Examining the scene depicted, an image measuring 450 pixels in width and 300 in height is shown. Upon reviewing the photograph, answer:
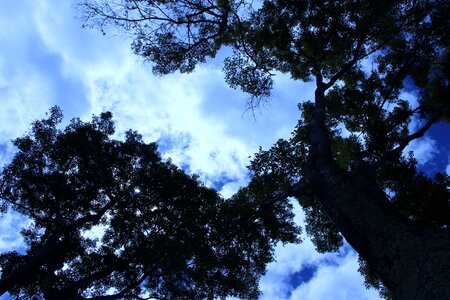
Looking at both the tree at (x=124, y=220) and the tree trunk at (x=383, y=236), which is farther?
the tree at (x=124, y=220)

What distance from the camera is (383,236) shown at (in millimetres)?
5934

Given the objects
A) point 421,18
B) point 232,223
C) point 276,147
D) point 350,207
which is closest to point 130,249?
point 232,223

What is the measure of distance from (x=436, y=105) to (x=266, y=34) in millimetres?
8557

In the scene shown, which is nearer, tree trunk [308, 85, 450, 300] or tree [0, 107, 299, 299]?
tree trunk [308, 85, 450, 300]

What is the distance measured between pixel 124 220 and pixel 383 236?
40.9 ft

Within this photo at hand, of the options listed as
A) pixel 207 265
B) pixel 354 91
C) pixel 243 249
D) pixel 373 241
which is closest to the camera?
pixel 373 241

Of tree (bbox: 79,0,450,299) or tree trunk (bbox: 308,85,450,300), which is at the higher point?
tree (bbox: 79,0,450,299)

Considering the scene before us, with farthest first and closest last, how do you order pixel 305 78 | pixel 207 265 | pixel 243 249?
pixel 305 78
pixel 243 249
pixel 207 265

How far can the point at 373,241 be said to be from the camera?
6.07m

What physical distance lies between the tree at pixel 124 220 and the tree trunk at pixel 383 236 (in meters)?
6.13

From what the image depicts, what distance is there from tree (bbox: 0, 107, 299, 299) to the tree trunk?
6133 millimetres

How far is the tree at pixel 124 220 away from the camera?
14.3 meters

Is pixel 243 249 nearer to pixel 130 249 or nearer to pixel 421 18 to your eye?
pixel 130 249

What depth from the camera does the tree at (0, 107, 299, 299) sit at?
14284 millimetres
